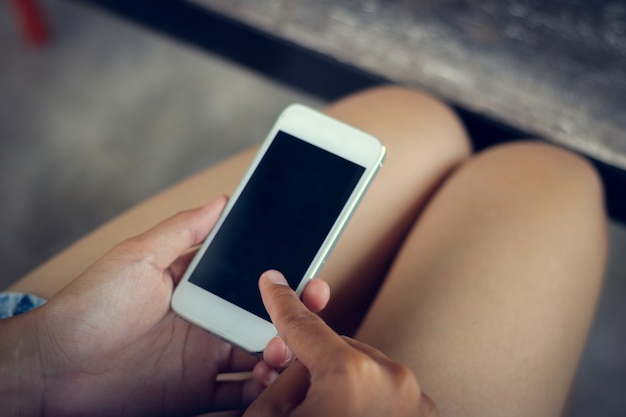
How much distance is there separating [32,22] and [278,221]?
0.93 meters

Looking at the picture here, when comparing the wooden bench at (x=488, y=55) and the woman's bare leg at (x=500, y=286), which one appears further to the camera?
the wooden bench at (x=488, y=55)

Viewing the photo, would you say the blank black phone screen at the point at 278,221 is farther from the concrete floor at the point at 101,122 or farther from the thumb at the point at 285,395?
the concrete floor at the point at 101,122

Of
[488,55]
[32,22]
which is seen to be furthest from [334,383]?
[32,22]

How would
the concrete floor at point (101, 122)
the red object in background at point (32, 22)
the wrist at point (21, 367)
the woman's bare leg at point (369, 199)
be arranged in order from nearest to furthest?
1. the wrist at point (21, 367)
2. the woman's bare leg at point (369, 199)
3. the concrete floor at point (101, 122)
4. the red object in background at point (32, 22)

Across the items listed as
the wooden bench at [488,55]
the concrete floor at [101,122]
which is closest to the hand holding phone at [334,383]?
the wooden bench at [488,55]

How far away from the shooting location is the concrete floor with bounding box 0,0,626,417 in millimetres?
1055

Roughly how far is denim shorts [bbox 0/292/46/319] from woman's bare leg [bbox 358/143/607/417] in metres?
0.31

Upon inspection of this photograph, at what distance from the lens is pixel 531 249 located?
563 millimetres

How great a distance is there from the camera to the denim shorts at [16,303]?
0.53 m

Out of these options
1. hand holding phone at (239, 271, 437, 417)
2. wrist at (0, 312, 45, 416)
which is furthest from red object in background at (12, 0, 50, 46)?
hand holding phone at (239, 271, 437, 417)

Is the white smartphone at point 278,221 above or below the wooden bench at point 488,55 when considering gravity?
below

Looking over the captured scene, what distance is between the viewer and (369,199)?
61 centimetres

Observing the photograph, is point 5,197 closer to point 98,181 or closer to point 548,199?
point 98,181

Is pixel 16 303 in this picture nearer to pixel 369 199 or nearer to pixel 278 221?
pixel 278 221
